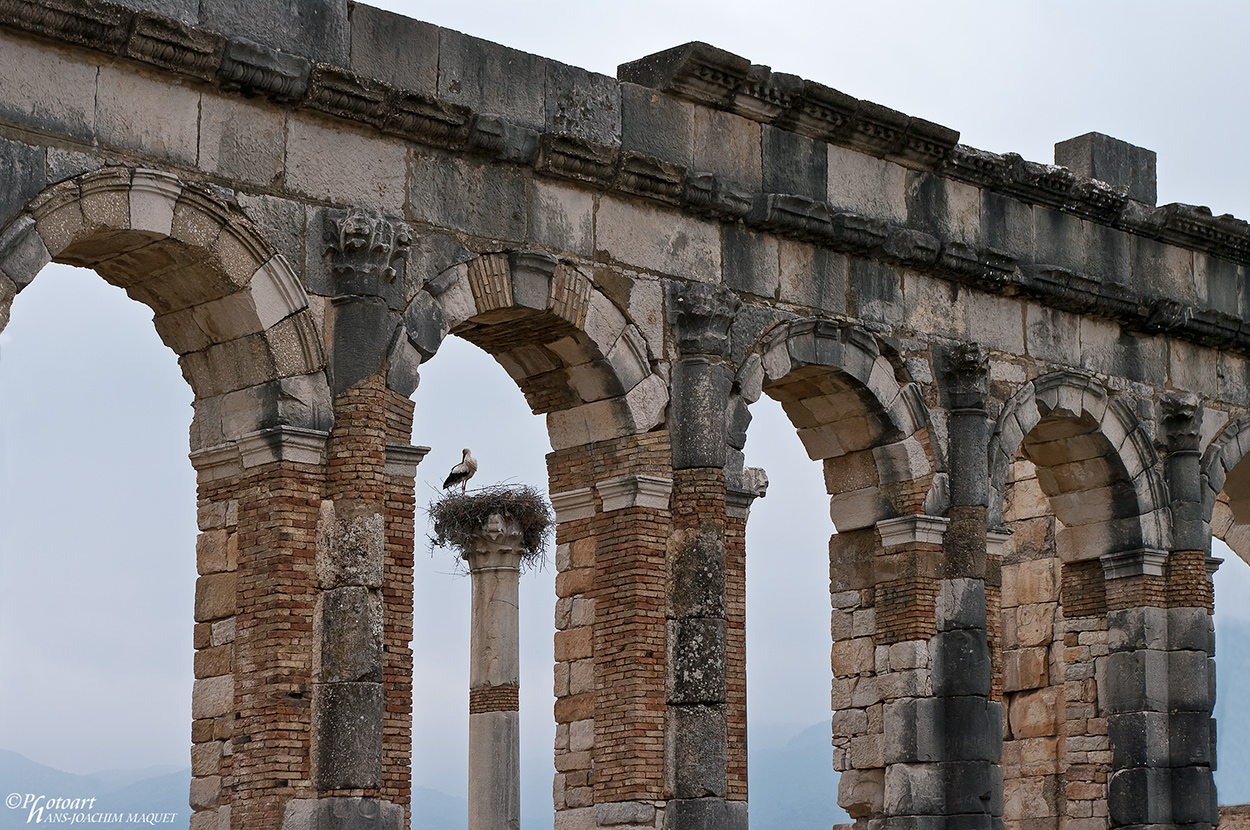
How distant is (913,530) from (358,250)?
4918mm

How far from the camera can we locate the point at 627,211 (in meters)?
13.3

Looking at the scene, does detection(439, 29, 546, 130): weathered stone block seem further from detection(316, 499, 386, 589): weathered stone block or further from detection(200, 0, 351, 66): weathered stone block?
detection(316, 499, 386, 589): weathered stone block

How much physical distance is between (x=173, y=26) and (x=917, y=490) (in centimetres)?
640

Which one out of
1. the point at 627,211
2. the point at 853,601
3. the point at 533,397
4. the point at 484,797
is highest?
the point at 627,211

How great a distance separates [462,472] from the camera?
18094 millimetres

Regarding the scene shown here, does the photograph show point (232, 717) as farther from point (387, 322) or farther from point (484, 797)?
point (484, 797)

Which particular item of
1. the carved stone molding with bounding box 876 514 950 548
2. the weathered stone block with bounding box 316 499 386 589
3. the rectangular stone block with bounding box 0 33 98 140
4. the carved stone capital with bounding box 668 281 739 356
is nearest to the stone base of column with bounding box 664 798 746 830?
the weathered stone block with bounding box 316 499 386 589

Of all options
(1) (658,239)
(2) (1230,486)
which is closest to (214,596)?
(1) (658,239)

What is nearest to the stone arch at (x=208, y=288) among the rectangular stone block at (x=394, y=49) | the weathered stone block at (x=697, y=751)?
the rectangular stone block at (x=394, y=49)

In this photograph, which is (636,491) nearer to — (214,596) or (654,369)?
(654,369)

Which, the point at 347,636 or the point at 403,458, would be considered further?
the point at 403,458

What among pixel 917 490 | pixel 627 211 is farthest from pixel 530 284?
pixel 917 490

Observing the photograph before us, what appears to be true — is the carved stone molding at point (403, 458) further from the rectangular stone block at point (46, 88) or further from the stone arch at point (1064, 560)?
the stone arch at point (1064, 560)

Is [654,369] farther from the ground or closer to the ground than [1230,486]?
closer to the ground
